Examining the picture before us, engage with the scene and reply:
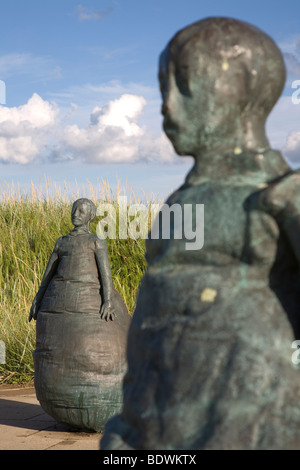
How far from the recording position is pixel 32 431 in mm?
5879

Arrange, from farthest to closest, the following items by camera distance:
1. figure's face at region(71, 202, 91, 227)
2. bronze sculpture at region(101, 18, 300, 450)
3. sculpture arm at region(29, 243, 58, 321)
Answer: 1. figure's face at region(71, 202, 91, 227)
2. sculpture arm at region(29, 243, 58, 321)
3. bronze sculpture at region(101, 18, 300, 450)

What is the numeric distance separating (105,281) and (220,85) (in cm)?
394

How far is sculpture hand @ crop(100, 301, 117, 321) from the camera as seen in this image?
219 inches

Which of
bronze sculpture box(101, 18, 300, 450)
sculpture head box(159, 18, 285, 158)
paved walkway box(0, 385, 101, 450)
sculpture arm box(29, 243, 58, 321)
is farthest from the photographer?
sculpture arm box(29, 243, 58, 321)

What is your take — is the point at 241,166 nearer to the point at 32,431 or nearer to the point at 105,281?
the point at 105,281

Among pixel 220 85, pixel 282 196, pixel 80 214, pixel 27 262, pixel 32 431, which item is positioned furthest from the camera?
pixel 27 262

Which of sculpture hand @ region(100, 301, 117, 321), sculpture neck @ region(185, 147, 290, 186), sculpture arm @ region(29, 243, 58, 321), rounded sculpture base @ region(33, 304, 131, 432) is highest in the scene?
sculpture neck @ region(185, 147, 290, 186)

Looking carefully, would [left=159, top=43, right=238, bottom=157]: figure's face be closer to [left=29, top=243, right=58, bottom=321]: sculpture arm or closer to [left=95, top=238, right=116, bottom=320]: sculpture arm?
[left=95, top=238, right=116, bottom=320]: sculpture arm

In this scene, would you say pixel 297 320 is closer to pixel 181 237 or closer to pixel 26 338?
pixel 181 237

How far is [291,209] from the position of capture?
1751 mm

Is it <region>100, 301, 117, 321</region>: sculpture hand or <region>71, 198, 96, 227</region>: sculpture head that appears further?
<region>71, 198, 96, 227</region>: sculpture head

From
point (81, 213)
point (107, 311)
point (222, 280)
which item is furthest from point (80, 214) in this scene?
point (222, 280)

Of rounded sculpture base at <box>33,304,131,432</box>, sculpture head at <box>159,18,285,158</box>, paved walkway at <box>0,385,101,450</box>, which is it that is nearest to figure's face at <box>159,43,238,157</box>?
sculpture head at <box>159,18,285,158</box>

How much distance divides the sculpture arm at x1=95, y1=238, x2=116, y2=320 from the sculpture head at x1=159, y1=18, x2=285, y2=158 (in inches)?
147
